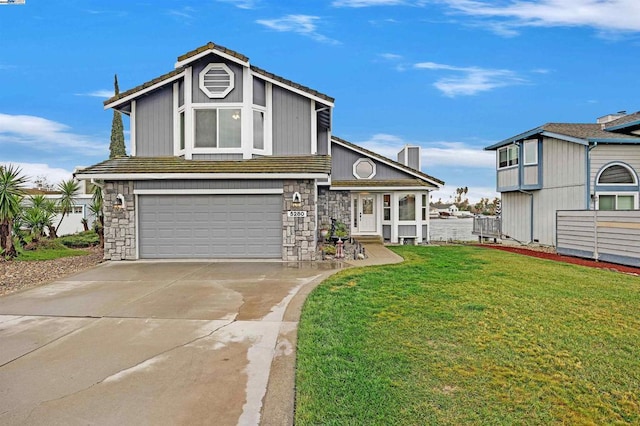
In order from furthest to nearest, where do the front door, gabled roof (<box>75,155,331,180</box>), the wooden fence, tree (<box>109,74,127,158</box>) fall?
tree (<box>109,74,127,158</box>) → the front door → gabled roof (<box>75,155,331,180</box>) → the wooden fence

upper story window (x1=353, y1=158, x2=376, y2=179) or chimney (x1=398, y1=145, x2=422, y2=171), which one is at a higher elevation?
chimney (x1=398, y1=145, x2=422, y2=171)

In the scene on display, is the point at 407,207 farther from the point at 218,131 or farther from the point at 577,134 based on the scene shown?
the point at 218,131

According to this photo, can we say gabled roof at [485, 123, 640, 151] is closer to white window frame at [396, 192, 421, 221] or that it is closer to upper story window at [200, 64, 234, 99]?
white window frame at [396, 192, 421, 221]

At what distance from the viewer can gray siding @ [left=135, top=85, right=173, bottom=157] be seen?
13.6 meters

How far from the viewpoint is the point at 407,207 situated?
59.4ft

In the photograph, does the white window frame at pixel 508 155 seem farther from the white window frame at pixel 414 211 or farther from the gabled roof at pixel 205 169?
the gabled roof at pixel 205 169

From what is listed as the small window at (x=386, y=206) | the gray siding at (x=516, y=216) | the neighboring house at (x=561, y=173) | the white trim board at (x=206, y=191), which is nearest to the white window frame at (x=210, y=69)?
the white trim board at (x=206, y=191)

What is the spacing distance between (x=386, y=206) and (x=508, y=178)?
7.61 metres

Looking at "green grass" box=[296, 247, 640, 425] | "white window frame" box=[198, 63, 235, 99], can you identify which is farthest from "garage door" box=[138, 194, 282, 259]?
"green grass" box=[296, 247, 640, 425]

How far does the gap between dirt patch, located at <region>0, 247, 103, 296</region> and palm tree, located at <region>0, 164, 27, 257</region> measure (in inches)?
27.4

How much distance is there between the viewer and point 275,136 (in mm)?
13453

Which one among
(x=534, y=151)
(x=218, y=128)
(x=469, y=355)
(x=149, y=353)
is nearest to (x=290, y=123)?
(x=218, y=128)

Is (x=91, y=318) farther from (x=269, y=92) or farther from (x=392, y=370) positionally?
(x=269, y=92)

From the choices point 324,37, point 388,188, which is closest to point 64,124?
point 324,37
